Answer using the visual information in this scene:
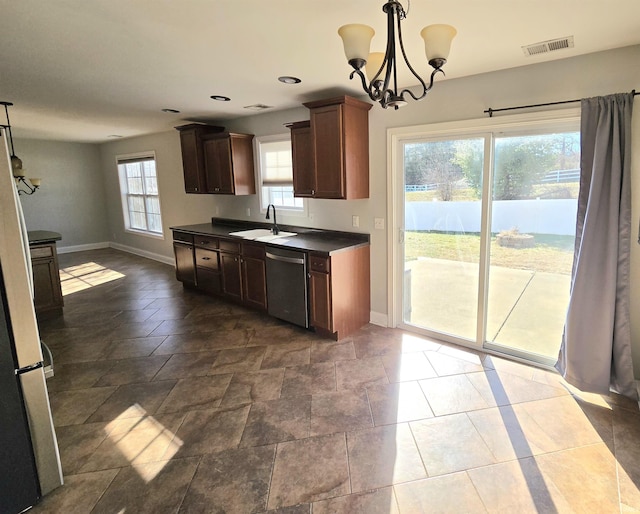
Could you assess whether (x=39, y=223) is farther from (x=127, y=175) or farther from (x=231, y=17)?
(x=231, y=17)

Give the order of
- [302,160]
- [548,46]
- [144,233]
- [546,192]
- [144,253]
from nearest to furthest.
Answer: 1. [548,46]
2. [546,192]
3. [302,160]
4. [144,233]
5. [144,253]

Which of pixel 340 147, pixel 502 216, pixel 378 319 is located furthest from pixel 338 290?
pixel 502 216

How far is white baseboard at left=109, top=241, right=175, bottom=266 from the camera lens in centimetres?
693

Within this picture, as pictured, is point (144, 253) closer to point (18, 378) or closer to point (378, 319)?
point (378, 319)

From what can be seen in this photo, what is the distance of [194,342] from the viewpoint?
3557mm

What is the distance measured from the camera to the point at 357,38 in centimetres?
149

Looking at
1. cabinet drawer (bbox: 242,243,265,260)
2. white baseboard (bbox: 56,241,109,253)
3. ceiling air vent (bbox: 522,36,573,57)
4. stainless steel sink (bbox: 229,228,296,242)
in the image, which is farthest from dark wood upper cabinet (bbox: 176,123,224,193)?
white baseboard (bbox: 56,241,109,253)

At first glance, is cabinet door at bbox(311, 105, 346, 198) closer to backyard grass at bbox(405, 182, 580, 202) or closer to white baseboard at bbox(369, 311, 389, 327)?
backyard grass at bbox(405, 182, 580, 202)

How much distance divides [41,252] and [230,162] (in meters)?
2.41

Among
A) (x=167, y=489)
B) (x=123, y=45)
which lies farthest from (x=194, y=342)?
(x=123, y=45)

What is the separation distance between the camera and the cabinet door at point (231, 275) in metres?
4.31

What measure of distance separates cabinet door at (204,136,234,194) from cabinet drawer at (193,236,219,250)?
678 mm

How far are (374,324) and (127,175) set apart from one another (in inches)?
260

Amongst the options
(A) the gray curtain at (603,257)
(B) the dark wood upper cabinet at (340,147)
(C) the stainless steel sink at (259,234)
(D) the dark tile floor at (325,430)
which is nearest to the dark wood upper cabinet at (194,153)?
(C) the stainless steel sink at (259,234)
